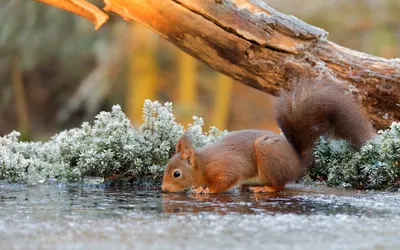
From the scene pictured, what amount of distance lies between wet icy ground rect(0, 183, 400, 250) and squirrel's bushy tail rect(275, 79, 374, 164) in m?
0.29

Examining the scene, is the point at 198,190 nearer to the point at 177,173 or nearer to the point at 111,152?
the point at 177,173

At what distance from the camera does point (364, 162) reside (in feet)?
11.1

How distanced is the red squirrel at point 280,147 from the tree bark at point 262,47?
0.44 m

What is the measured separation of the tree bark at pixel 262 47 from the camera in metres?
3.63

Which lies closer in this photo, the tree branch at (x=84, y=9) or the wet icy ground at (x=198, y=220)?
the wet icy ground at (x=198, y=220)

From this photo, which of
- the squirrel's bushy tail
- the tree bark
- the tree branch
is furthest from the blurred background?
the squirrel's bushy tail

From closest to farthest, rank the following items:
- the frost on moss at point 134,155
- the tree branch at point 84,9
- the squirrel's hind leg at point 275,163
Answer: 1. the squirrel's hind leg at point 275,163
2. the frost on moss at point 134,155
3. the tree branch at point 84,9

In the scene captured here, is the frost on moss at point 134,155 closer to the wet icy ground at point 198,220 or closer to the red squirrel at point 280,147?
the red squirrel at point 280,147

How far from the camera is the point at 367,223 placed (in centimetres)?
221

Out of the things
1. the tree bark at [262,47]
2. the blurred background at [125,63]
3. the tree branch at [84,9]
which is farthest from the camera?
the blurred background at [125,63]

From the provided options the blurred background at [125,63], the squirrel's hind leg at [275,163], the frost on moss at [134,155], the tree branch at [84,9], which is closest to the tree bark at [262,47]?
the tree branch at [84,9]

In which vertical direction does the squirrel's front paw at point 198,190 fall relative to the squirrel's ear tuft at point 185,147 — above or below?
below

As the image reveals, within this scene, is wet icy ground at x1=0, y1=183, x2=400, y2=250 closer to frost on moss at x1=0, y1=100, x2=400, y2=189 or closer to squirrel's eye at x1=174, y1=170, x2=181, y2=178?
squirrel's eye at x1=174, y1=170, x2=181, y2=178

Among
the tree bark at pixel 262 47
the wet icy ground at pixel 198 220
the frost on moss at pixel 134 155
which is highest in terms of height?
the tree bark at pixel 262 47
